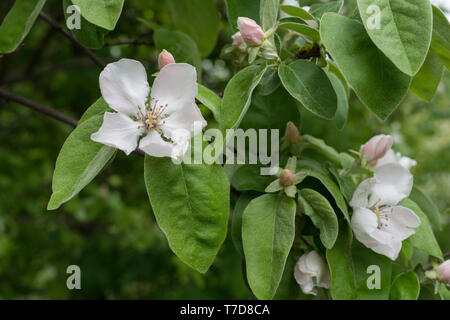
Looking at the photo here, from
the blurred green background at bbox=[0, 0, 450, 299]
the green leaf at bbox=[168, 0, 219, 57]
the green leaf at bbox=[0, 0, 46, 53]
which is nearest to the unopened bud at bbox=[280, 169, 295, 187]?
the green leaf at bbox=[0, 0, 46, 53]

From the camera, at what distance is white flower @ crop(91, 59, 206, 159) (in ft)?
2.48

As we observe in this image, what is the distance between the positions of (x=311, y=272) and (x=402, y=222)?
0.19 metres

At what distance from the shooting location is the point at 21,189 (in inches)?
110

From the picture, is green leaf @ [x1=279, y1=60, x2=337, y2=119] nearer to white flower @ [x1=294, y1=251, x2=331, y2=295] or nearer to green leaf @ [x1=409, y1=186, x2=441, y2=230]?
white flower @ [x1=294, y1=251, x2=331, y2=295]

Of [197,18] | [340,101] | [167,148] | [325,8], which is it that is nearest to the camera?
[167,148]

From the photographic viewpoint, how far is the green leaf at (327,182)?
87cm

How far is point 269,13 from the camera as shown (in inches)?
34.6

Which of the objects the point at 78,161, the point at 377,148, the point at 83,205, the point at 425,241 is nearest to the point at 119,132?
the point at 78,161

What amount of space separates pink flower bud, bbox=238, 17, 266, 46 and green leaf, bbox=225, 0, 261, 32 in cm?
15

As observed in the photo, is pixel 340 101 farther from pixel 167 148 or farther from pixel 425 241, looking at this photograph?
pixel 167 148

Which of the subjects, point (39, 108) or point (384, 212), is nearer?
point (384, 212)
